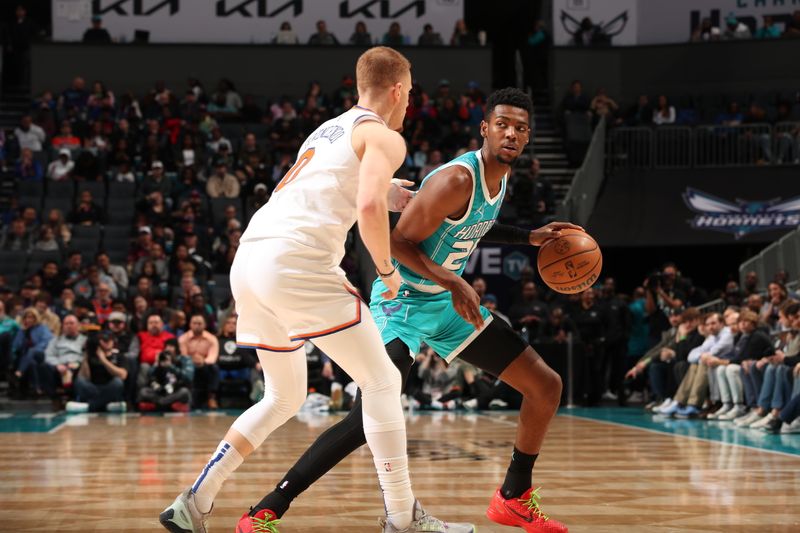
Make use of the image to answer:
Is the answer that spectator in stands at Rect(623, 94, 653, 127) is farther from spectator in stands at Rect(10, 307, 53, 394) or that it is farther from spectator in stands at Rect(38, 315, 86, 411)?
spectator in stands at Rect(10, 307, 53, 394)

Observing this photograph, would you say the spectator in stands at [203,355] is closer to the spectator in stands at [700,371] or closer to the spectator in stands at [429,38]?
the spectator in stands at [700,371]

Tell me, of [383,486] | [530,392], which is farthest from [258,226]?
[530,392]

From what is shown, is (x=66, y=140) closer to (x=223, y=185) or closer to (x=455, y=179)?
(x=223, y=185)

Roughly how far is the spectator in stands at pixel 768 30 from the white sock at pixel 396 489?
68.0ft

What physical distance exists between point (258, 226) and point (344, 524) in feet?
4.88

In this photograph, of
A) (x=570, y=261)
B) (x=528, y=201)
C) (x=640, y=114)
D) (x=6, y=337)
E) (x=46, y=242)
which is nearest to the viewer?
(x=570, y=261)

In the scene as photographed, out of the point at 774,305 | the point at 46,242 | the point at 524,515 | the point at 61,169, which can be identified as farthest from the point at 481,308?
the point at 61,169

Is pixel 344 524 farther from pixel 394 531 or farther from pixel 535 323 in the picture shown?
pixel 535 323

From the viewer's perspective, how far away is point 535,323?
1498 cm

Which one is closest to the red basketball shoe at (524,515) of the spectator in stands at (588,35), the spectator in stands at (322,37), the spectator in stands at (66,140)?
the spectator in stands at (66,140)

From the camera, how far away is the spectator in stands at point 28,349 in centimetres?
1368

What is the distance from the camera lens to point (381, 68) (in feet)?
13.7

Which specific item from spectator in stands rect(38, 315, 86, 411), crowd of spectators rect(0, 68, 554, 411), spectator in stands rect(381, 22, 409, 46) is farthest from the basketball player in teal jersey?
spectator in stands rect(381, 22, 409, 46)

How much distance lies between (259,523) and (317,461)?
32 cm
